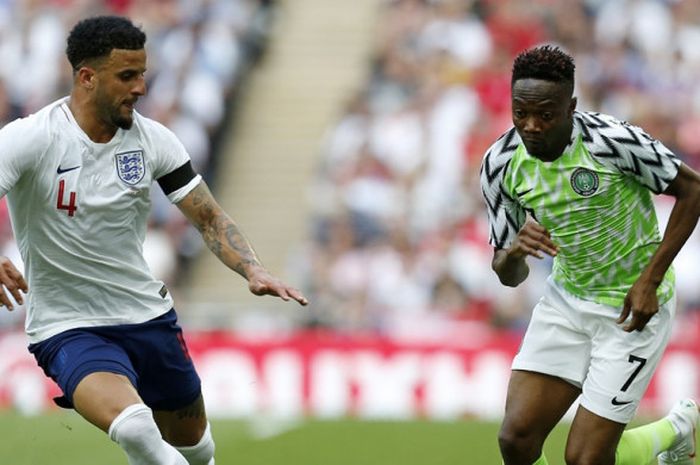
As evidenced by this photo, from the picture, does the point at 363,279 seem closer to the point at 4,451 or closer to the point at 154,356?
the point at 4,451

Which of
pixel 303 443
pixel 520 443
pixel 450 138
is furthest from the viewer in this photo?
pixel 450 138

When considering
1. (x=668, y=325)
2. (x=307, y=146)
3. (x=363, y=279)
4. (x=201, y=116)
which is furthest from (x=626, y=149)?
(x=307, y=146)

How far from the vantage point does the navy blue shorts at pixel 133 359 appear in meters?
6.74

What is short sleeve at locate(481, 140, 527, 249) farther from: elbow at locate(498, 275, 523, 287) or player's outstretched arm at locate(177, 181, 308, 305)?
player's outstretched arm at locate(177, 181, 308, 305)

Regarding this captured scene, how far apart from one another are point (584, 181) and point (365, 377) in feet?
23.1

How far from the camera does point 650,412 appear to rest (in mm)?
13164

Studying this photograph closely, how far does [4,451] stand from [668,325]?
17.2 ft

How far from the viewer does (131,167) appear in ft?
22.9

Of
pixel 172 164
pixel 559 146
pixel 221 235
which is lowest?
pixel 221 235

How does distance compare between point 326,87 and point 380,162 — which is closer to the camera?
point 380,162

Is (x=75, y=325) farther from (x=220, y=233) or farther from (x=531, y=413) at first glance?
(x=531, y=413)

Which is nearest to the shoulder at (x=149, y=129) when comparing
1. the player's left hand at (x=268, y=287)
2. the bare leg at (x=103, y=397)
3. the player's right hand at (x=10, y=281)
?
the player's left hand at (x=268, y=287)

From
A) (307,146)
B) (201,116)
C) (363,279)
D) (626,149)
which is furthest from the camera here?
(307,146)

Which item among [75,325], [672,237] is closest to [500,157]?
[672,237]
